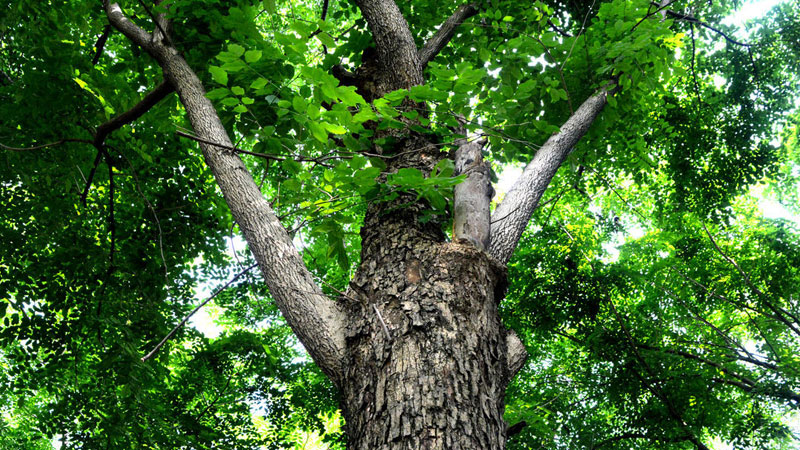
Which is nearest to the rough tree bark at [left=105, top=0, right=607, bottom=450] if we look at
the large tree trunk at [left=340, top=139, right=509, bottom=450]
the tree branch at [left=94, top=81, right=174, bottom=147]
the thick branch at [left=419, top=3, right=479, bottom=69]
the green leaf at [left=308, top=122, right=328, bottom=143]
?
the large tree trunk at [left=340, top=139, right=509, bottom=450]

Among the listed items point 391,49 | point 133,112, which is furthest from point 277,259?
point 391,49

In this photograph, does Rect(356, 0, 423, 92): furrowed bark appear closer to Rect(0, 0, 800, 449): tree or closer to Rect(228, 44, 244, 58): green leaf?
Rect(0, 0, 800, 449): tree

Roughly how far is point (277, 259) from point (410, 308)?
60 centimetres

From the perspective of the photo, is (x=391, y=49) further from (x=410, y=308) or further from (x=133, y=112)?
(x=410, y=308)

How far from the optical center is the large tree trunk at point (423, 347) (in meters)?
1.52

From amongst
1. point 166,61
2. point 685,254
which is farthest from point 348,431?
point 685,254

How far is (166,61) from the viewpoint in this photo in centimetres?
290

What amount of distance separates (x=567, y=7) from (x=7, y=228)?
613 cm

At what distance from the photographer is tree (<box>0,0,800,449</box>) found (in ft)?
6.37

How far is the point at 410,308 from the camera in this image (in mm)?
1813

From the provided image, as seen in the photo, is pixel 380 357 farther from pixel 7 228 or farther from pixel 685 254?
pixel 685 254

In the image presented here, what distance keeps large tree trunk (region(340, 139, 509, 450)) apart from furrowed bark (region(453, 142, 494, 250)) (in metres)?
0.12

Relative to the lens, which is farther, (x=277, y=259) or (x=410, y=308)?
(x=277, y=259)

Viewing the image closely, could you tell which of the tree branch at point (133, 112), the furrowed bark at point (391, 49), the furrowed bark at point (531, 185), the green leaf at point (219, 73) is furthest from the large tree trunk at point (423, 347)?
the tree branch at point (133, 112)
